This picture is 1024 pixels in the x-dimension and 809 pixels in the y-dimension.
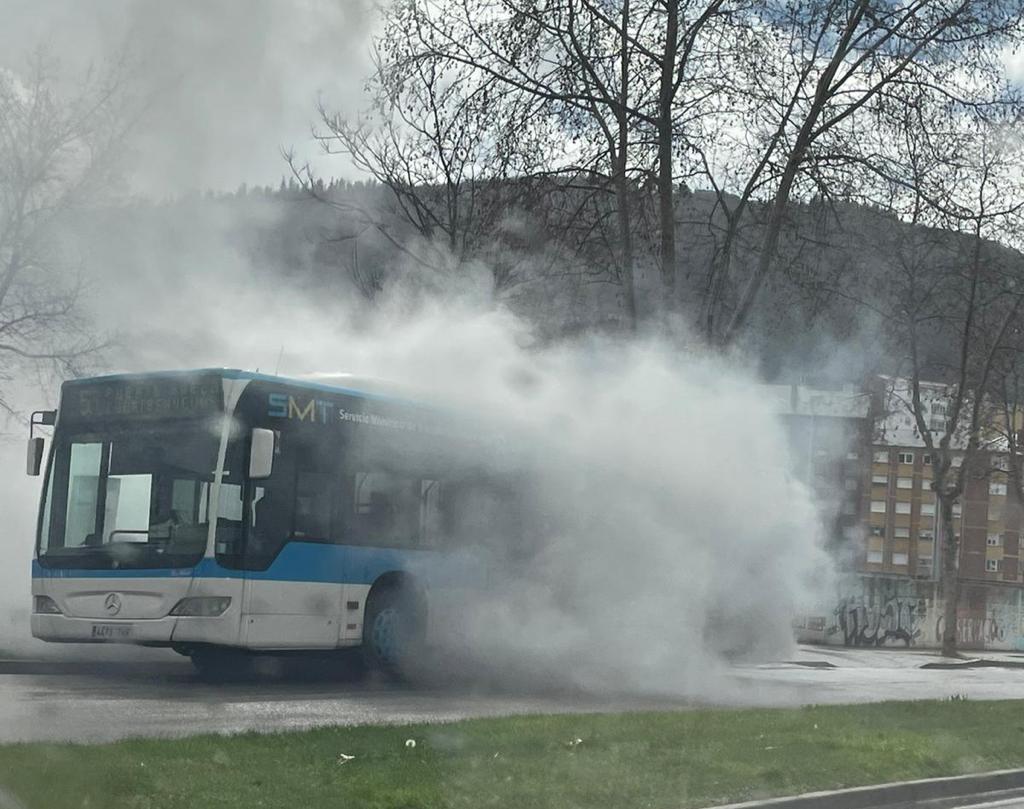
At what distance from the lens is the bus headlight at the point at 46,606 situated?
1369cm

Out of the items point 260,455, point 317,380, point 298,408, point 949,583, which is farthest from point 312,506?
point 949,583

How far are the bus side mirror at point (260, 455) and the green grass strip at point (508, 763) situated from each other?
142 inches

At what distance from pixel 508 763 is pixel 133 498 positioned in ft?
19.8

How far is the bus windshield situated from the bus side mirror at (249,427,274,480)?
15.2 inches

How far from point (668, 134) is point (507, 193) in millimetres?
1873

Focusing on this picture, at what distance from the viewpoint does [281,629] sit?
13773mm

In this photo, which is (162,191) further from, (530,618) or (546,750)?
(530,618)

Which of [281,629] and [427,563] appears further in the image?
[427,563]

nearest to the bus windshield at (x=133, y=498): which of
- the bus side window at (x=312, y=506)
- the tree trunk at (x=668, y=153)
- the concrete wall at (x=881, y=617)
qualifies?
the bus side window at (x=312, y=506)

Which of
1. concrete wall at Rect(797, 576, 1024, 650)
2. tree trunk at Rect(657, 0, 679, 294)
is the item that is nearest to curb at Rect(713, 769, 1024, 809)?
tree trunk at Rect(657, 0, 679, 294)

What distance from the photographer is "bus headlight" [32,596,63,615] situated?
13.7 meters

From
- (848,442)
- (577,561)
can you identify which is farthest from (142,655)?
(848,442)

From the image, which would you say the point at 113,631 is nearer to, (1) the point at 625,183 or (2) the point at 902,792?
(2) the point at 902,792

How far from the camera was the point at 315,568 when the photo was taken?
46.6ft
